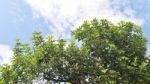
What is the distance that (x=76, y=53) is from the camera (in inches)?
1406

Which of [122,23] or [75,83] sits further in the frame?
[122,23]

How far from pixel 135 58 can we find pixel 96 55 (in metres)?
3.69

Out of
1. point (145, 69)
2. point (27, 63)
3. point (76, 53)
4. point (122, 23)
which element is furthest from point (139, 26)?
point (27, 63)

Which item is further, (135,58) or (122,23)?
(122,23)

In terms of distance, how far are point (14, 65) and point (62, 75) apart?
456 cm

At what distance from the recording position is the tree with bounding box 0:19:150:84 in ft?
116

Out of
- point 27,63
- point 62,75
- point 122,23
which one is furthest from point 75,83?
point 122,23

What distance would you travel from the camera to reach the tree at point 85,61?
35469 mm

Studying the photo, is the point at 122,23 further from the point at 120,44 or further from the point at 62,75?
the point at 62,75

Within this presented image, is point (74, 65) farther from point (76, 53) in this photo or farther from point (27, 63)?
point (27, 63)

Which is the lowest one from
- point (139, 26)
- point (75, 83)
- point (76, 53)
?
point (75, 83)

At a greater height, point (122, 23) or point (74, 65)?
point (122, 23)

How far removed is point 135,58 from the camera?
36.1 m

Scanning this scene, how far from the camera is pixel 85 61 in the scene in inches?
1411
